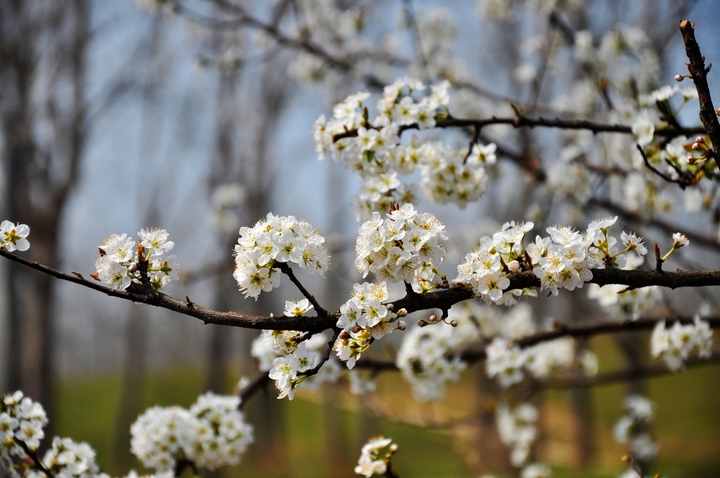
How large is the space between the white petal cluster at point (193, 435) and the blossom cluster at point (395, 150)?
3.87 ft

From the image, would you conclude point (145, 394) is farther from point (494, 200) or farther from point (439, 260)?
point (439, 260)

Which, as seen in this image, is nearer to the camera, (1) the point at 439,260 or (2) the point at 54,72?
(1) the point at 439,260

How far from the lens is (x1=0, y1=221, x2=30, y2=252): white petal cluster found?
69.1 inches

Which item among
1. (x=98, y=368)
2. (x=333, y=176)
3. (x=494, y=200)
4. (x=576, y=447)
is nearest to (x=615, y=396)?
(x=576, y=447)

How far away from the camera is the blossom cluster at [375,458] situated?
208cm

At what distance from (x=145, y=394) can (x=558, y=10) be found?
23.3 metres

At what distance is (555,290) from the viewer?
5.53 ft

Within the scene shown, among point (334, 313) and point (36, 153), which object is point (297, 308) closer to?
point (334, 313)

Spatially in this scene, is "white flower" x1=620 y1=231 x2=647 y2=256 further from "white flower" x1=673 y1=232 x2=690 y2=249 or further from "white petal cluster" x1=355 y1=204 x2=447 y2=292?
"white petal cluster" x1=355 y1=204 x2=447 y2=292

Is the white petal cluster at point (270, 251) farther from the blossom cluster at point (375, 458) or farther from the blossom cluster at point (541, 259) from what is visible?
the blossom cluster at point (375, 458)

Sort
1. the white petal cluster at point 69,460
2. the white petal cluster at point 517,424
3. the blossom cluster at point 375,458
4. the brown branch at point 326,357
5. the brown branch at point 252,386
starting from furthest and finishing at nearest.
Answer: the white petal cluster at point 517,424 → the brown branch at point 252,386 → the white petal cluster at point 69,460 → the blossom cluster at point 375,458 → the brown branch at point 326,357

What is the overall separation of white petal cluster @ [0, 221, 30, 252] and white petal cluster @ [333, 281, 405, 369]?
1.00 metres

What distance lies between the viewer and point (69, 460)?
2375 millimetres

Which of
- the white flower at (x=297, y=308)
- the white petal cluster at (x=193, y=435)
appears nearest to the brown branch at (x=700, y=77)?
the white flower at (x=297, y=308)
